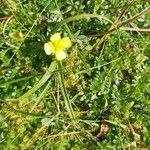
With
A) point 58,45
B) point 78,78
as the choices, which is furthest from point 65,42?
point 78,78

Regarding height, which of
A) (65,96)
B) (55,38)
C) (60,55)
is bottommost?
(65,96)

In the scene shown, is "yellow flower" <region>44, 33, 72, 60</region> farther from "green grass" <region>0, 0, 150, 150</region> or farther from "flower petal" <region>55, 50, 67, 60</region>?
"green grass" <region>0, 0, 150, 150</region>

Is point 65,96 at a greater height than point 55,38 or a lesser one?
lesser

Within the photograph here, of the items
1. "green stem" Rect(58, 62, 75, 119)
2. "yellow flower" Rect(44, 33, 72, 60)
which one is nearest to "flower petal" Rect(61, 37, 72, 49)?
"yellow flower" Rect(44, 33, 72, 60)

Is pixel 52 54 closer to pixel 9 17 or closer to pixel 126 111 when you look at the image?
pixel 9 17

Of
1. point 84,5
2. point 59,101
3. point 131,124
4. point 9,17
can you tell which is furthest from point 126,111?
point 9,17

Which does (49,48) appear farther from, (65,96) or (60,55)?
(65,96)
